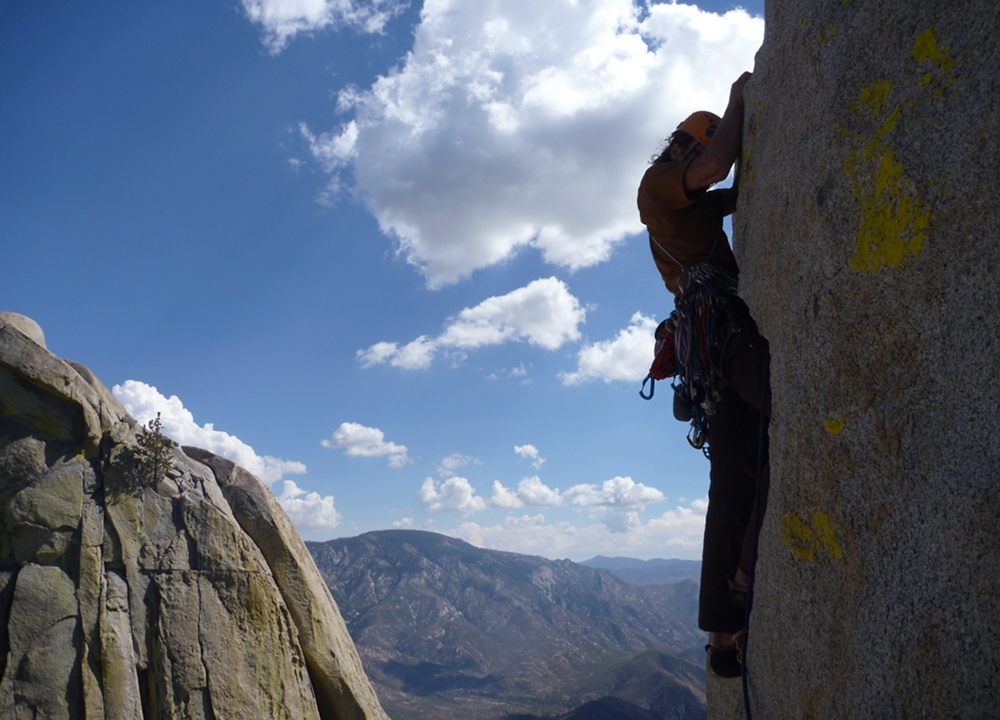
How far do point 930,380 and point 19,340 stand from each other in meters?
11.3

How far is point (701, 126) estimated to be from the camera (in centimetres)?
411

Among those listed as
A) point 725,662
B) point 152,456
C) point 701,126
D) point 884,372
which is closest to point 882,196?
point 884,372

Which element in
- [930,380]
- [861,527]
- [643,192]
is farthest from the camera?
[643,192]

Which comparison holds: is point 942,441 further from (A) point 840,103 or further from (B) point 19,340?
(B) point 19,340

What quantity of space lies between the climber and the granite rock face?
0.46m

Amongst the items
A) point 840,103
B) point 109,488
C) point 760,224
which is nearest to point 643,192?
point 760,224

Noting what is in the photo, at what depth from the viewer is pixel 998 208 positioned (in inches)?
85.8

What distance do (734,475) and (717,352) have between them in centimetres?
77

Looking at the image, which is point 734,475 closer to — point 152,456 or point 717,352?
point 717,352

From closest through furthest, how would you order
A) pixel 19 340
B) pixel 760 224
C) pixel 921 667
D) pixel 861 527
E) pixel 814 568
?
1. pixel 921 667
2. pixel 861 527
3. pixel 814 568
4. pixel 760 224
5. pixel 19 340

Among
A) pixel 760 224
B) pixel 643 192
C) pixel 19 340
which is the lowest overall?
pixel 760 224

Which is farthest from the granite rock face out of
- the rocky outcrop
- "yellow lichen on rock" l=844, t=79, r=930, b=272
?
the rocky outcrop

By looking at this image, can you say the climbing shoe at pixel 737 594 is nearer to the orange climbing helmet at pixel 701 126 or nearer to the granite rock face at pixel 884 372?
the granite rock face at pixel 884 372

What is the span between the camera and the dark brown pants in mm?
3631
